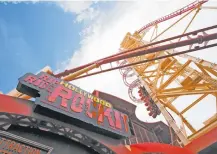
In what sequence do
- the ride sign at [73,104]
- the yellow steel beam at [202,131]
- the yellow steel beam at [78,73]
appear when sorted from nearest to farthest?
the ride sign at [73,104]
the yellow steel beam at [202,131]
the yellow steel beam at [78,73]

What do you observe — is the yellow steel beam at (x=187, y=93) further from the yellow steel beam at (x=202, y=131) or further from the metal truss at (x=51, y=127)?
the metal truss at (x=51, y=127)

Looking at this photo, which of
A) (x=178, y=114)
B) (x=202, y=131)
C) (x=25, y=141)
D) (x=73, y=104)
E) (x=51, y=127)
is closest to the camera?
(x=25, y=141)

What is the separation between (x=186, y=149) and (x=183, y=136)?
5.16 ft

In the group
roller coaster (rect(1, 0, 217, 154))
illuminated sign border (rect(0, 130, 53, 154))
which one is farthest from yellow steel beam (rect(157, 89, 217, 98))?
illuminated sign border (rect(0, 130, 53, 154))

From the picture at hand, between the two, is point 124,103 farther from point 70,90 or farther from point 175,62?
point 70,90

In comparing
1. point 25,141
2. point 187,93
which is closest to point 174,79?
point 187,93

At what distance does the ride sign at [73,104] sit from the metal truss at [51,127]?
67cm

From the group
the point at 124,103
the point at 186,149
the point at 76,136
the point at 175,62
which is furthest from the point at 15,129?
the point at 124,103

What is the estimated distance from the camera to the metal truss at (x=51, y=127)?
8773 millimetres

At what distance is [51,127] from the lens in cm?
959

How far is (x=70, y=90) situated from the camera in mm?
12133

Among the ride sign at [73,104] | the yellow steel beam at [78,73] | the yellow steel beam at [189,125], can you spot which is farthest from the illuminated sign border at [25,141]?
the yellow steel beam at [189,125]

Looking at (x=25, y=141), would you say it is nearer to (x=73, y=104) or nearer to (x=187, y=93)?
(x=73, y=104)

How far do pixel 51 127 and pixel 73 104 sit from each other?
1921 millimetres
